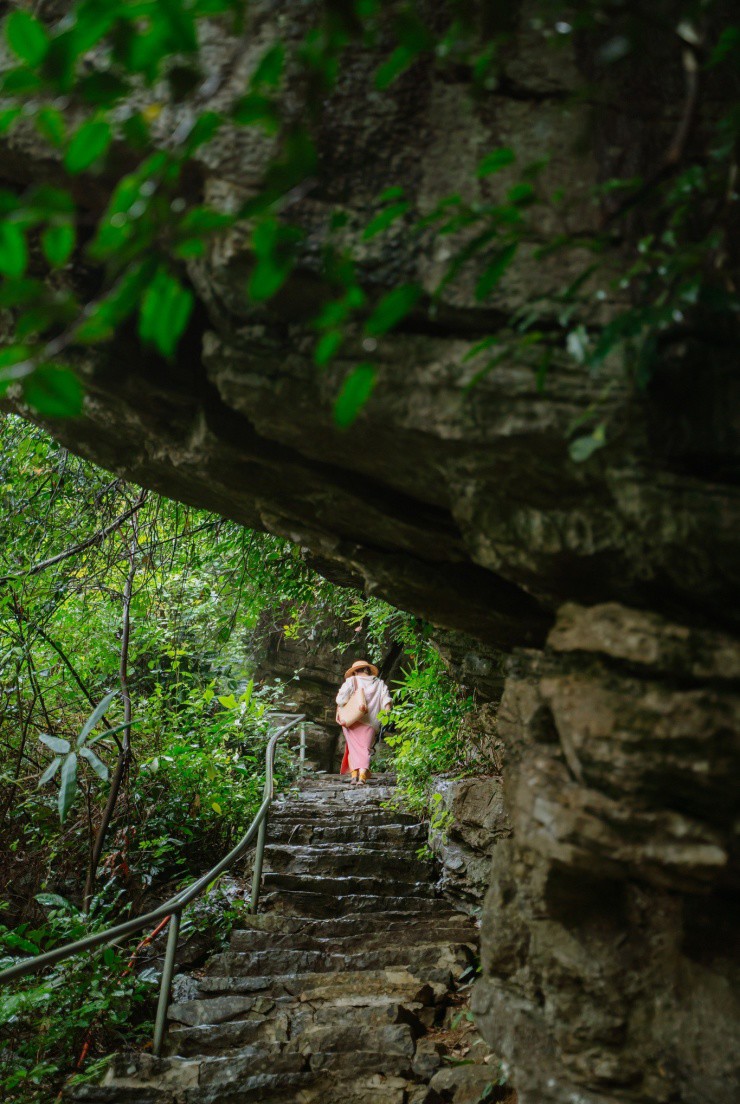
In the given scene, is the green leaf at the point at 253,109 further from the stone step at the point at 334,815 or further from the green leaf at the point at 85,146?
the stone step at the point at 334,815

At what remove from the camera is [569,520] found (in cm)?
207

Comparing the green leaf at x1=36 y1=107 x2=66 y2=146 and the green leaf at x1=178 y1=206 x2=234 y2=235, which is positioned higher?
the green leaf at x1=36 y1=107 x2=66 y2=146

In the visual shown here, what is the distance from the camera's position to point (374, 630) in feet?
22.3

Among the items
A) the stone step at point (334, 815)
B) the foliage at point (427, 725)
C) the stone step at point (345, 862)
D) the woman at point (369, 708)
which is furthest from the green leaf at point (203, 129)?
the woman at point (369, 708)

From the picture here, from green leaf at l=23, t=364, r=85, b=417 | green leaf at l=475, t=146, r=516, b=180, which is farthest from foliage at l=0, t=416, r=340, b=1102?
green leaf at l=475, t=146, r=516, b=180

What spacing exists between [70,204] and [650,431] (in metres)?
1.44

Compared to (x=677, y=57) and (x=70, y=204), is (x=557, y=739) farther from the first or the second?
(x=677, y=57)

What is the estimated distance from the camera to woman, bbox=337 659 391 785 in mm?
8047

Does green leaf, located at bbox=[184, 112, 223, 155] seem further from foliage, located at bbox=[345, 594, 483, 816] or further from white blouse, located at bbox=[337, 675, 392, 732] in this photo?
white blouse, located at bbox=[337, 675, 392, 732]

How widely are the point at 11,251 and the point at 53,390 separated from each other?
21 cm

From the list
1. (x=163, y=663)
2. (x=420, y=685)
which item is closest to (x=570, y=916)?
(x=420, y=685)

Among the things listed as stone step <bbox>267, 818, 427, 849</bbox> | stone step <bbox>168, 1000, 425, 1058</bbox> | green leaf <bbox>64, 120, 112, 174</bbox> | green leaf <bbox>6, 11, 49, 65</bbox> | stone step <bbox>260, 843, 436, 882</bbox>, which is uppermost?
green leaf <bbox>6, 11, 49, 65</bbox>

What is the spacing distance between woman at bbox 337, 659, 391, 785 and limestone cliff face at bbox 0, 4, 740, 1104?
18.0 feet

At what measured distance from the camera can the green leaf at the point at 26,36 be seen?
3.57 ft
